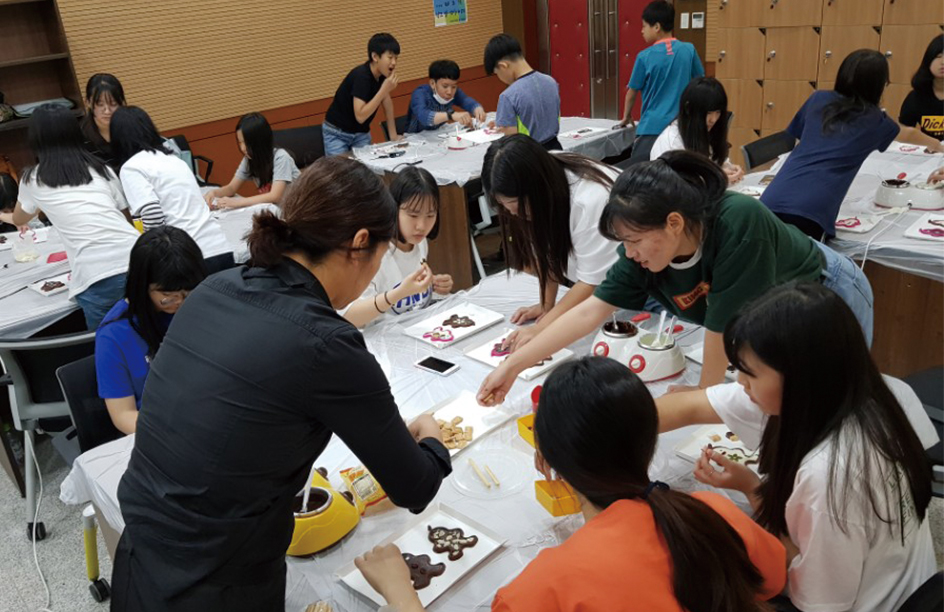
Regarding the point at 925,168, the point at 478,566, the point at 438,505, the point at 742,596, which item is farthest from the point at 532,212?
the point at 925,168

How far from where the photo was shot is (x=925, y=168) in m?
3.53

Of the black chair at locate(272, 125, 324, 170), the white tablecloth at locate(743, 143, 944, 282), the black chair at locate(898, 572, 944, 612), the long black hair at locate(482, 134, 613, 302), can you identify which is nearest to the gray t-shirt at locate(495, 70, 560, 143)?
the white tablecloth at locate(743, 143, 944, 282)

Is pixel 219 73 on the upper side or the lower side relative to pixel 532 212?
upper

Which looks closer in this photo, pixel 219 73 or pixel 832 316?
pixel 832 316

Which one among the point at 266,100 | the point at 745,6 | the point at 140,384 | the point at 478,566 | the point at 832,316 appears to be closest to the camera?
the point at 832,316

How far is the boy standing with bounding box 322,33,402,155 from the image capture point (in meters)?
5.28

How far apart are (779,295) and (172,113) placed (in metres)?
5.72

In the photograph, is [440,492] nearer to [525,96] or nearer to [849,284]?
[849,284]

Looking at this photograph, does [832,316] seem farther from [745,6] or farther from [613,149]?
[745,6]

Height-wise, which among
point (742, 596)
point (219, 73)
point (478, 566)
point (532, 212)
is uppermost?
point (219, 73)

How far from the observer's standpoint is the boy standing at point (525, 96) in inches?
178

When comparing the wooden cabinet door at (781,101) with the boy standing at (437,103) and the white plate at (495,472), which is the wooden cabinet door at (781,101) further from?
the white plate at (495,472)

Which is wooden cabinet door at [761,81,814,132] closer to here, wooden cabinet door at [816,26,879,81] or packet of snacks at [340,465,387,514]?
wooden cabinet door at [816,26,879,81]

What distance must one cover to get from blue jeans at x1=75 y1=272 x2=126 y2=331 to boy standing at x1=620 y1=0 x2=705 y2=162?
10.7 ft
